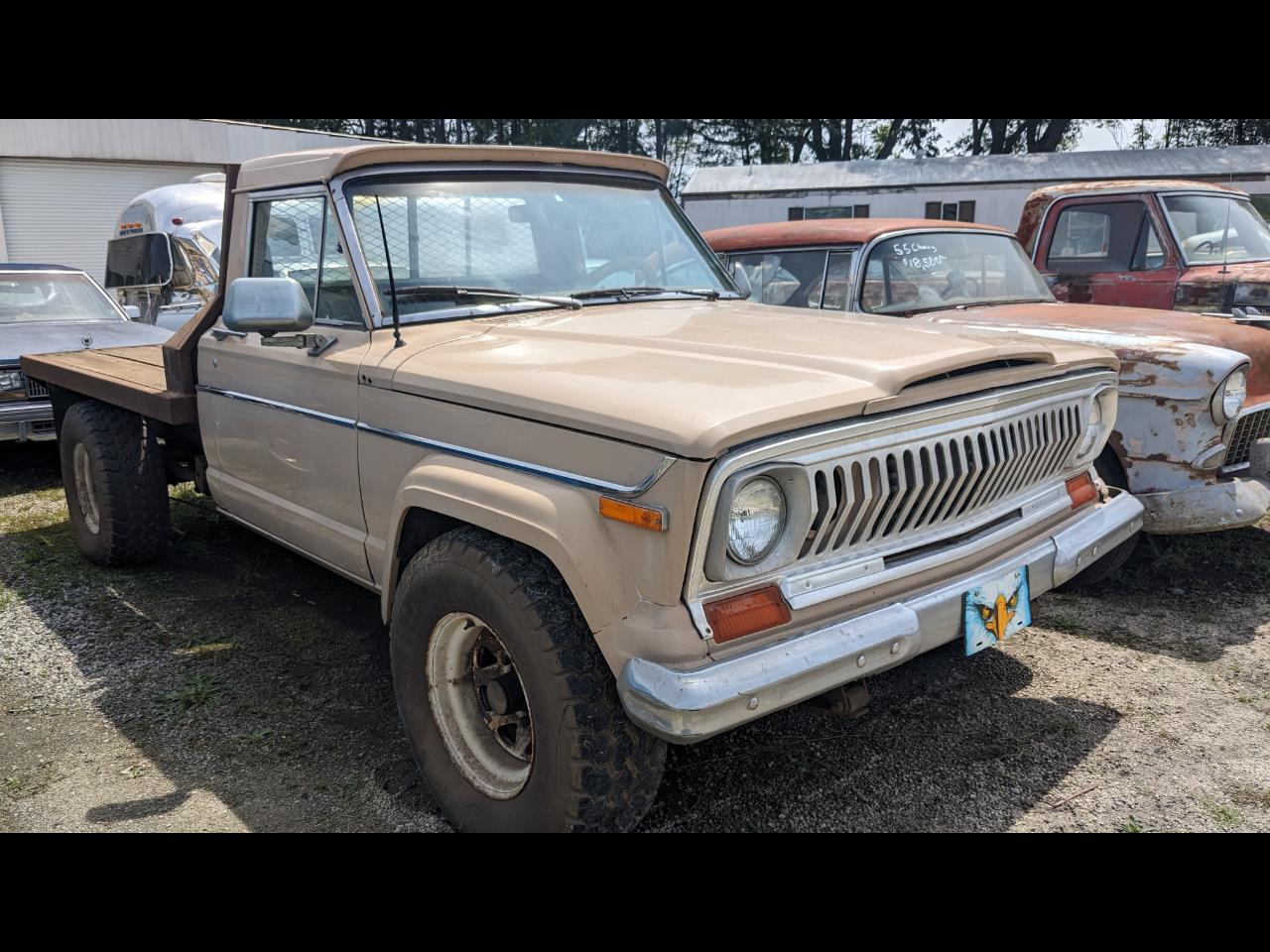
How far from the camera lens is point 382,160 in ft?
11.2

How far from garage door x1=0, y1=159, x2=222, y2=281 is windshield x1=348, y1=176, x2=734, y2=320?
62.3 ft

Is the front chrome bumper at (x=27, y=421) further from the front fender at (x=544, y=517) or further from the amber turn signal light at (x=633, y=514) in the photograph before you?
the amber turn signal light at (x=633, y=514)

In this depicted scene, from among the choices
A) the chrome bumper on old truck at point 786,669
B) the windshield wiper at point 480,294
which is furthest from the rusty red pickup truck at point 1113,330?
the chrome bumper on old truck at point 786,669

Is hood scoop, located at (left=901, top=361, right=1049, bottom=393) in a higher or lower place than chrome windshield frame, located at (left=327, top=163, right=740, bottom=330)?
lower

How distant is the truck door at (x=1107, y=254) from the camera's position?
677 centimetres

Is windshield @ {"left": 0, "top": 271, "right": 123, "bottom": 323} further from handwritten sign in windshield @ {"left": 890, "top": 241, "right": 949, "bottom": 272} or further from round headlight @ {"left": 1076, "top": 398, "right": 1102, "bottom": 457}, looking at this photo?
round headlight @ {"left": 1076, "top": 398, "right": 1102, "bottom": 457}

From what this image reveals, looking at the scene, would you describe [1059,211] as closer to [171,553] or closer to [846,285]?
[846,285]

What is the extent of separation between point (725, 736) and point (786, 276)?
3392 mm

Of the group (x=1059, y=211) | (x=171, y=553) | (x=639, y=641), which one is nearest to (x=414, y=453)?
(x=639, y=641)

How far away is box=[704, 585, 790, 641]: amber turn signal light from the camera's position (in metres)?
2.23

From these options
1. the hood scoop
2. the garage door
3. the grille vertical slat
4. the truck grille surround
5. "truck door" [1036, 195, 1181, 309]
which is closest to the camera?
the truck grille surround

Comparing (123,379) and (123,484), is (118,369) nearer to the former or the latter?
(123,379)

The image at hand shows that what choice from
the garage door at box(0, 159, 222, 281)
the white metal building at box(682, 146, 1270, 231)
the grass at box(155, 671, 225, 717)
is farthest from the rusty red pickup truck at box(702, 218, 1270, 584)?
the garage door at box(0, 159, 222, 281)

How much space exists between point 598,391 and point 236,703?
7.15 ft
